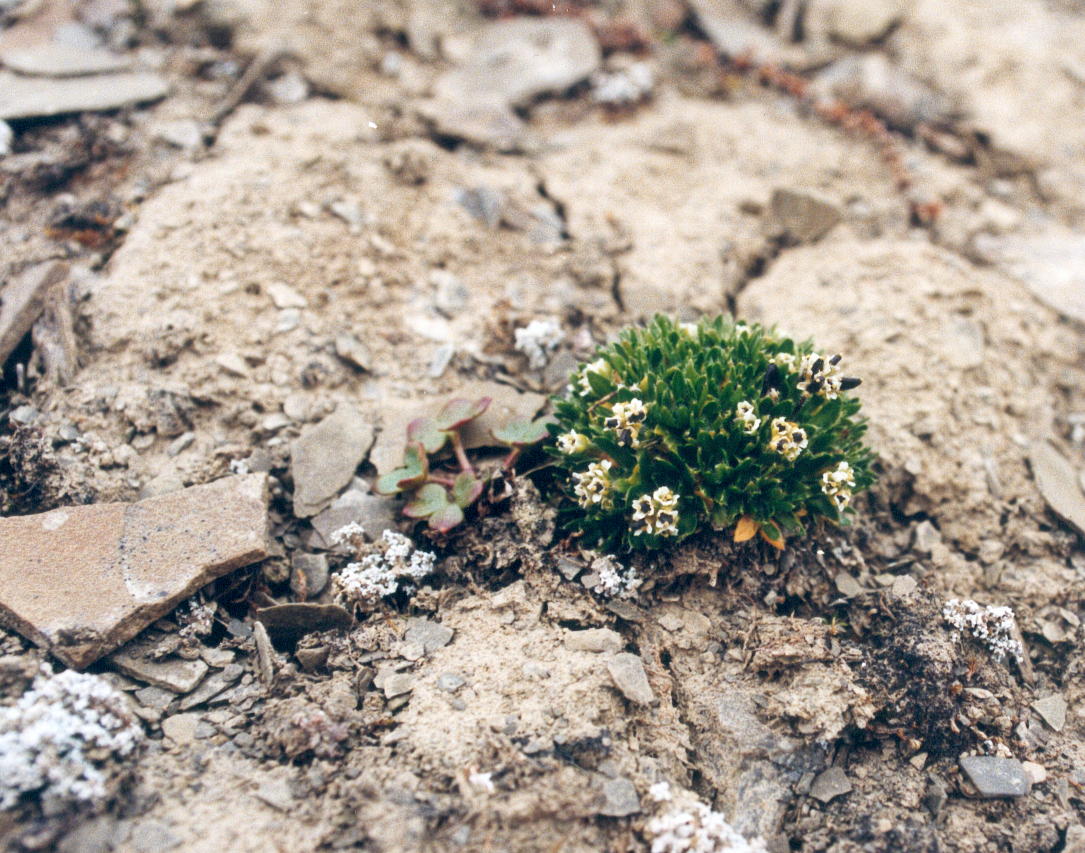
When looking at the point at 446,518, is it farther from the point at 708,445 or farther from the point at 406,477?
the point at 708,445

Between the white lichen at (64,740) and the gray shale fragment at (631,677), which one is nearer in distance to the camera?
the white lichen at (64,740)

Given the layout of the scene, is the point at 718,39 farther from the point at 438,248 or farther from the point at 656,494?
the point at 656,494

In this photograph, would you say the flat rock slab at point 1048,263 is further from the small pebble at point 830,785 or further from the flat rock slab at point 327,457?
the flat rock slab at point 327,457

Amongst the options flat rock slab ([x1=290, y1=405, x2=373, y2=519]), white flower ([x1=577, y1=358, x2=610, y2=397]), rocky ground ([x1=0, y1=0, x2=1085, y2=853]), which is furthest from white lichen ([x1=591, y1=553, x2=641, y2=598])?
flat rock slab ([x1=290, y1=405, x2=373, y2=519])

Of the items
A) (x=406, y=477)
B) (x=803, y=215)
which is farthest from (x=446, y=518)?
(x=803, y=215)

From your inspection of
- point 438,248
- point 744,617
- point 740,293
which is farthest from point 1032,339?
point 438,248

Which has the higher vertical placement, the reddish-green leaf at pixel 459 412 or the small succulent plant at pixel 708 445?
the small succulent plant at pixel 708 445

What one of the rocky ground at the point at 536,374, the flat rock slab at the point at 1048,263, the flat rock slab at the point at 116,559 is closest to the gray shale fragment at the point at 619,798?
the rocky ground at the point at 536,374
